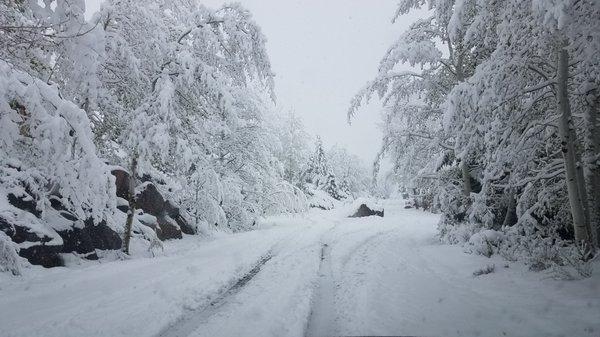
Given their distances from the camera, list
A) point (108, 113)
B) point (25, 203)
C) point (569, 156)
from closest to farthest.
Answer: point (569, 156) < point (25, 203) < point (108, 113)

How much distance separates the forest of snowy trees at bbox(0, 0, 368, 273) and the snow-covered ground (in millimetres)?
1294

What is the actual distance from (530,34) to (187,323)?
8.00 metres

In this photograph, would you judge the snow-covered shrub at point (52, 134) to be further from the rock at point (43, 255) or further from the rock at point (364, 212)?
the rock at point (364, 212)

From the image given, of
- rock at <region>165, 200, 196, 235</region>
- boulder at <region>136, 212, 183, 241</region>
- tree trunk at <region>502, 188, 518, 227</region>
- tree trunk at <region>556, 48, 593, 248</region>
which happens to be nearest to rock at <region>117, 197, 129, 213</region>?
boulder at <region>136, 212, 183, 241</region>

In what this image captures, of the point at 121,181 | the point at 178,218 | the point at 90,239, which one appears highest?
the point at 121,181

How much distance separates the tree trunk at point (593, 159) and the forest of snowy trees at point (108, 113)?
25.0ft

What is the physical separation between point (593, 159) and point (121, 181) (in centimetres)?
1282

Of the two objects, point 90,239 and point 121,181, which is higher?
point 121,181

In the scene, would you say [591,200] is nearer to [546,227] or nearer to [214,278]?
[546,227]

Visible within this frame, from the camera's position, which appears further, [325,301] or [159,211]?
[159,211]

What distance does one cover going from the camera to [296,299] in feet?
22.1

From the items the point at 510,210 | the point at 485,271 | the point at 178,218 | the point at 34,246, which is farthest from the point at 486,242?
the point at 178,218

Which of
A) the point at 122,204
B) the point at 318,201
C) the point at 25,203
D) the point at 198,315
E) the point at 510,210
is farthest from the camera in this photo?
the point at 318,201

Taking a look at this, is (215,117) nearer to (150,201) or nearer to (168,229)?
(150,201)
